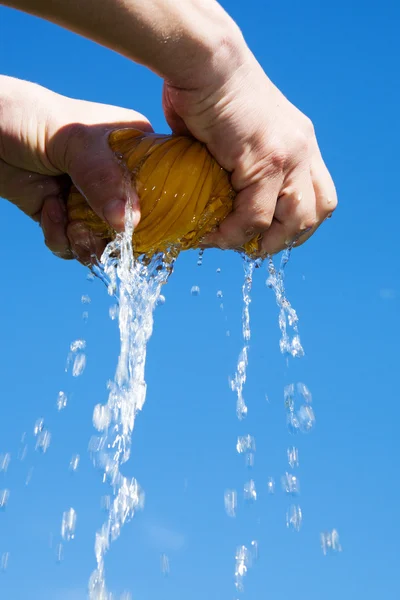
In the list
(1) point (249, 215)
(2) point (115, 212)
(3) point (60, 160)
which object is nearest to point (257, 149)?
(1) point (249, 215)

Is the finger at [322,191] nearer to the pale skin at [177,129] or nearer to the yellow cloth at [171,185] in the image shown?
the pale skin at [177,129]

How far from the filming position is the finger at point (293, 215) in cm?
341

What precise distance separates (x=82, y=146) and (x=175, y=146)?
39 cm


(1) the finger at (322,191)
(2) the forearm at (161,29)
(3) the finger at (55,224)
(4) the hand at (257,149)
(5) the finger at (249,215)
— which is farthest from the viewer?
(3) the finger at (55,224)

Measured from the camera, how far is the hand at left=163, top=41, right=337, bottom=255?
3.11 meters

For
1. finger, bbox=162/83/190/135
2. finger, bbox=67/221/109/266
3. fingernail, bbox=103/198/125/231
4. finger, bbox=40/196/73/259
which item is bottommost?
fingernail, bbox=103/198/125/231

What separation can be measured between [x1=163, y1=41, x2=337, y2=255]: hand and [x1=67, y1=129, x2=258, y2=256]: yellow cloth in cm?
7

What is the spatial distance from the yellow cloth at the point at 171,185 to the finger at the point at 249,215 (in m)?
0.05

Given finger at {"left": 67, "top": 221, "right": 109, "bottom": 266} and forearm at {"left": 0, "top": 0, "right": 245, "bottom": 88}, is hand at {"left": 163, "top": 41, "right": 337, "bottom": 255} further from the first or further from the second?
finger at {"left": 67, "top": 221, "right": 109, "bottom": 266}

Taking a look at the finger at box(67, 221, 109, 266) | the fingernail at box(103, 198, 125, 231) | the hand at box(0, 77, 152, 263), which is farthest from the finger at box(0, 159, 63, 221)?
the fingernail at box(103, 198, 125, 231)

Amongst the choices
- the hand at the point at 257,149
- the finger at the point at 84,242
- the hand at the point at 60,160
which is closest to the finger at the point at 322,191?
the hand at the point at 257,149

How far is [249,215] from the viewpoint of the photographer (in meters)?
3.43

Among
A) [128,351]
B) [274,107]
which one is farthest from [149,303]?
[274,107]

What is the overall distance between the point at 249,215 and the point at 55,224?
0.95 metres
